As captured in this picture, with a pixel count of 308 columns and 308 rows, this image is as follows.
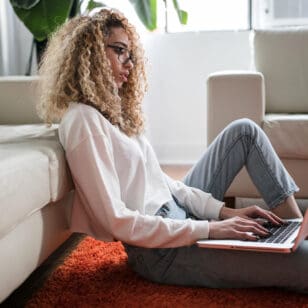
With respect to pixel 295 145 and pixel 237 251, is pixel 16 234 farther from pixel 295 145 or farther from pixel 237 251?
pixel 295 145

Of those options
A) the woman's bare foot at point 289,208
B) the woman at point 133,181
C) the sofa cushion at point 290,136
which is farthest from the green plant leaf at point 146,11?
the woman's bare foot at point 289,208

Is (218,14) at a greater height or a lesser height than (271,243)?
greater

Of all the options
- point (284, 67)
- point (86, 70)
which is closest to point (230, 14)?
point (284, 67)

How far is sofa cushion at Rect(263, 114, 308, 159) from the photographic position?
191cm

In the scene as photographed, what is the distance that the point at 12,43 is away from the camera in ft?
10.2

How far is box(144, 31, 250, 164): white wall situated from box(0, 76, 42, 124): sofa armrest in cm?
117

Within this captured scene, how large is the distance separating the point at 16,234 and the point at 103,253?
0.53 metres

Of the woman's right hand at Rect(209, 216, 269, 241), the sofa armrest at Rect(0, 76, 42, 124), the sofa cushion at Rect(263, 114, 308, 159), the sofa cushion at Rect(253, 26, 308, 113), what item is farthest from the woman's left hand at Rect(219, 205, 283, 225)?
the sofa cushion at Rect(253, 26, 308, 113)

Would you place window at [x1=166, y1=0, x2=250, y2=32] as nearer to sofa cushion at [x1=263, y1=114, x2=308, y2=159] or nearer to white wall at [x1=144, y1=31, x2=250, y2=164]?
white wall at [x1=144, y1=31, x2=250, y2=164]

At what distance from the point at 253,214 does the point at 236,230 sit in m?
0.20

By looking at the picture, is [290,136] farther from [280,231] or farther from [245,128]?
[280,231]

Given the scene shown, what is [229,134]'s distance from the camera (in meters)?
1.44

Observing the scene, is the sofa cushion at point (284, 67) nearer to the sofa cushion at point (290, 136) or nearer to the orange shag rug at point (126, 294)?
the sofa cushion at point (290, 136)

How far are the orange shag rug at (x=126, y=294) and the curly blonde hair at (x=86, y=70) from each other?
382mm
